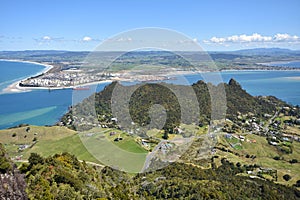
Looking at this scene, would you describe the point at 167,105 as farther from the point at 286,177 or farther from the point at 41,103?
the point at 41,103

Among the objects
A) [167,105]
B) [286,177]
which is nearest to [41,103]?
[167,105]

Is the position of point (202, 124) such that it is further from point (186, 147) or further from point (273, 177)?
point (273, 177)

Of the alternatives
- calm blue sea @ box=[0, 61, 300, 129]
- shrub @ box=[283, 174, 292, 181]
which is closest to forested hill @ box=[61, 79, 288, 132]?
calm blue sea @ box=[0, 61, 300, 129]

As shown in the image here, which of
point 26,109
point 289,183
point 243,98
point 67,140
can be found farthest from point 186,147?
point 26,109

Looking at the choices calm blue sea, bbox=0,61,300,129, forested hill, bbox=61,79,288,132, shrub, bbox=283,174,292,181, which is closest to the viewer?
shrub, bbox=283,174,292,181

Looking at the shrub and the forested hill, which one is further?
the forested hill

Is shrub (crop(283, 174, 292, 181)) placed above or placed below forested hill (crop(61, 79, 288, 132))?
below

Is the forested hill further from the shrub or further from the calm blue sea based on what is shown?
the shrub

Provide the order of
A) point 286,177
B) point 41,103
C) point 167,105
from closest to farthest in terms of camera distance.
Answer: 1. point 286,177
2. point 167,105
3. point 41,103

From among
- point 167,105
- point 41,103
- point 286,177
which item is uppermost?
point 167,105

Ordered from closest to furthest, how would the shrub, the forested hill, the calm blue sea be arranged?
1. the shrub
2. the forested hill
3. the calm blue sea
